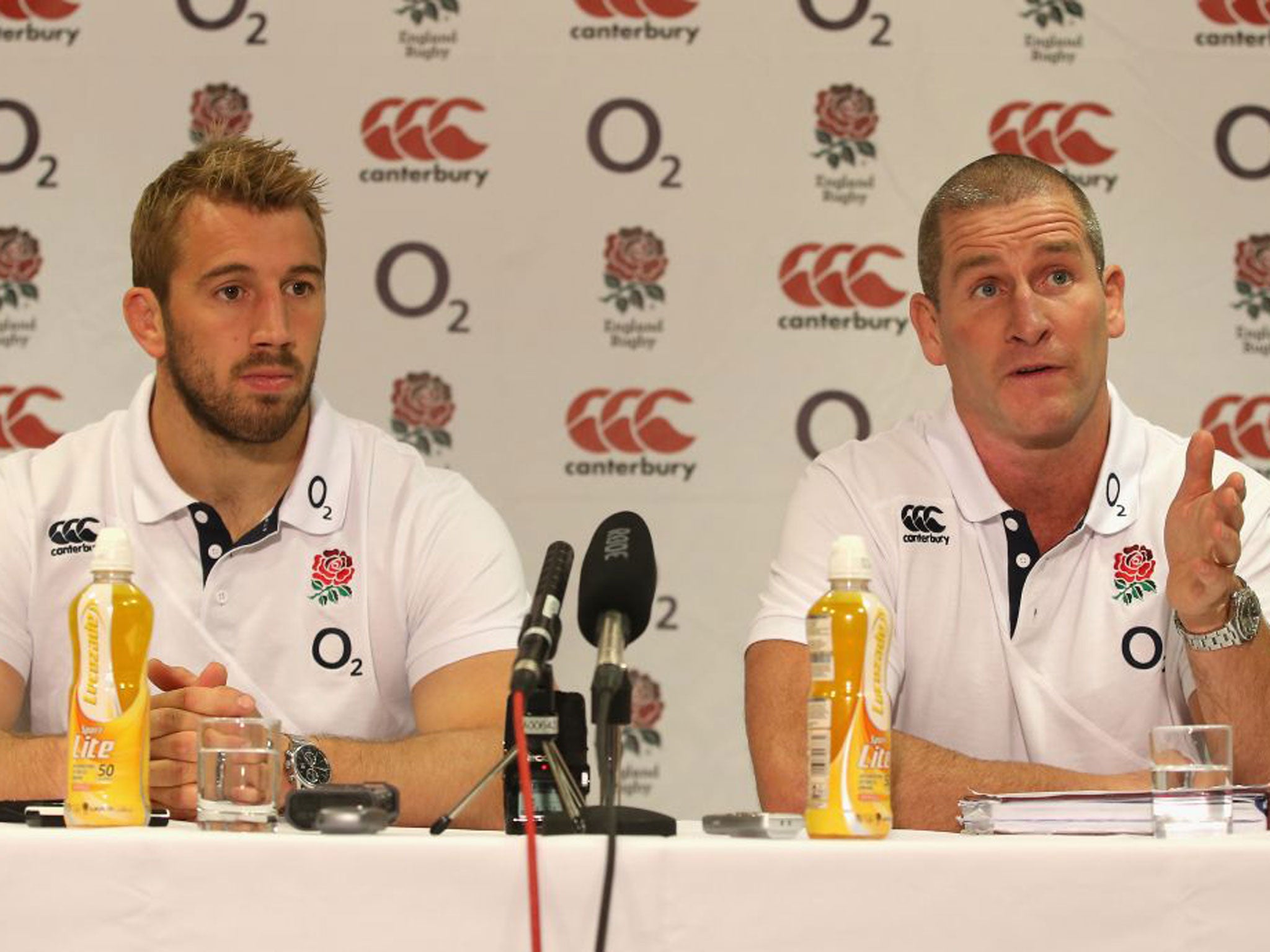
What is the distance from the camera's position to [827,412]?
12.3ft

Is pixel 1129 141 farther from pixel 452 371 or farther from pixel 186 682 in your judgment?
pixel 186 682

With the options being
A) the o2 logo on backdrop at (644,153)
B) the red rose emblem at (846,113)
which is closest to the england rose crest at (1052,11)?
the red rose emblem at (846,113)

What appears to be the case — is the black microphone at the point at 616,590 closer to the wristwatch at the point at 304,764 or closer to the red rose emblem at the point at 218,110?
the wristwatch at the point at 304,764

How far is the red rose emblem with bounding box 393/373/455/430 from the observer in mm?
3754

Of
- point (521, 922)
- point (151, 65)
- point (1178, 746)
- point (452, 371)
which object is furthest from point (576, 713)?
point (151, 65)

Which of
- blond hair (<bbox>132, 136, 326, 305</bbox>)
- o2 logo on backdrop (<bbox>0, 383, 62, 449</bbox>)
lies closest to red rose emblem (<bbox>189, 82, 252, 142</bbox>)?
o2 logo on backdrop (<bbox>0, 383, 62, 449</bbox>)

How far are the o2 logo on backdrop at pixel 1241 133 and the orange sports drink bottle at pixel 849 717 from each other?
107 inches

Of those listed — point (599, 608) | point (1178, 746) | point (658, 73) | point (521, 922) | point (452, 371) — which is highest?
point (658, 73)

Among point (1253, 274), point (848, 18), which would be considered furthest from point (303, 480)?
point (1253, 274)

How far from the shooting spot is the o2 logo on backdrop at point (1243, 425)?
3.74 meters

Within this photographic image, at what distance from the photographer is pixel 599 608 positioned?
150 centimetres

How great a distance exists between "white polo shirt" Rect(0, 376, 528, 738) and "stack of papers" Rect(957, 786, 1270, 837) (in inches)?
45.4

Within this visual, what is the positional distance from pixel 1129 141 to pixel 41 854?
3.16 meters

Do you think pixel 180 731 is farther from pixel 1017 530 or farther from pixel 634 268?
pixel 634 268
